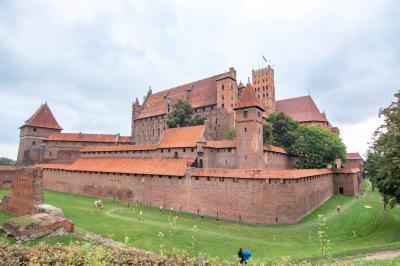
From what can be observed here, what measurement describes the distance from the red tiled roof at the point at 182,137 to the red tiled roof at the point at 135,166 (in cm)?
229

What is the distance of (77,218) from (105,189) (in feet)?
48.0

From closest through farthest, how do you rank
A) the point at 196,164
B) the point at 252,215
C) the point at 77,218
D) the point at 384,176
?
the point at 384,176 < the point at 77,218 < the point at 252,215 < the point at 196,164

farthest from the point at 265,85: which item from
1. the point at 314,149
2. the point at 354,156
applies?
the point at 354,156

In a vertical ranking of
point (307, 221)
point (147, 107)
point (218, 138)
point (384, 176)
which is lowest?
point (307, 221)

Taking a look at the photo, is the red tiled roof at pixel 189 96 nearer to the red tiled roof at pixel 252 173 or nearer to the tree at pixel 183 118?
the tree at pixel 183 118

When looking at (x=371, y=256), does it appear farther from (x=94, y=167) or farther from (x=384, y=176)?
(x=94, y=167)

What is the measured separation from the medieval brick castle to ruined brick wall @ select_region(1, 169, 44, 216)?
29.8ft

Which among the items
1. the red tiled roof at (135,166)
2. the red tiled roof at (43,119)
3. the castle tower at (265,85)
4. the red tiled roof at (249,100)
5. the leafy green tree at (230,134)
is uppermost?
the castle tower at (265,85)

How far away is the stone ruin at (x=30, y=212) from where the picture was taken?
1669 cm

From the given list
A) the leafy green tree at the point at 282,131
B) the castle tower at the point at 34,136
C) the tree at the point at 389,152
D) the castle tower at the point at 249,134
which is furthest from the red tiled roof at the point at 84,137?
the tree at the point at 389,152

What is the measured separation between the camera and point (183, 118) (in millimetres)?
49281

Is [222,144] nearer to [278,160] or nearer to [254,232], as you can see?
[278,160]

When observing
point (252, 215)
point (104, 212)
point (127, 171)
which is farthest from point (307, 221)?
point (127, 171)

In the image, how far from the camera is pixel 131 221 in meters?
24.0
